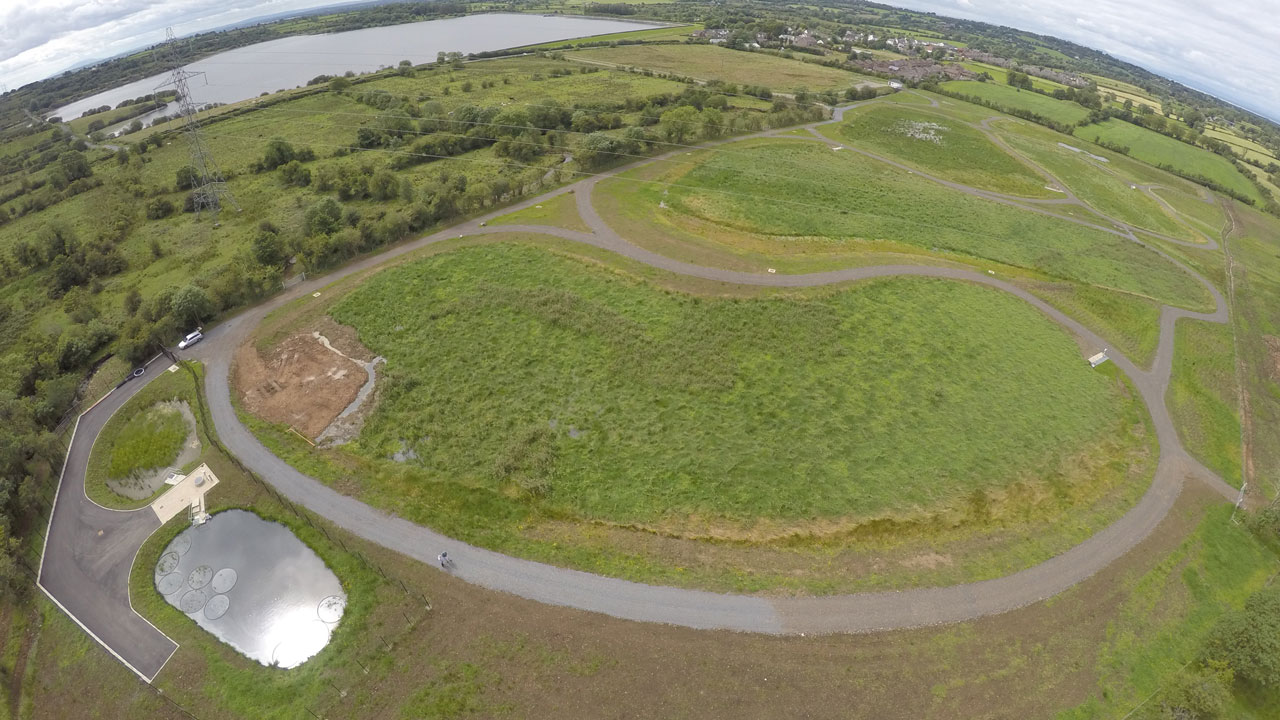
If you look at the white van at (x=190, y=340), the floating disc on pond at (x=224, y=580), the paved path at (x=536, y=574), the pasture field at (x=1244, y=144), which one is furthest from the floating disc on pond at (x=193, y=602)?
the pasture field at (x=1244, y=144)

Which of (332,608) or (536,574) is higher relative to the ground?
(536,574)

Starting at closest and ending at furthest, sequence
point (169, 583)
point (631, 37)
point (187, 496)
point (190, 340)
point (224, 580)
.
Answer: point (169, 583)
point (224, 580)
point (187, 496)
point (190, 340)
point (631, 37)

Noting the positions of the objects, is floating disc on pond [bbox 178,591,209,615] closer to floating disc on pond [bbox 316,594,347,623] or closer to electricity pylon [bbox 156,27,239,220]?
floating disc on pond [bbox 316,594,347,623]

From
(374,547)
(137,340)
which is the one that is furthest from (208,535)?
(137,340)

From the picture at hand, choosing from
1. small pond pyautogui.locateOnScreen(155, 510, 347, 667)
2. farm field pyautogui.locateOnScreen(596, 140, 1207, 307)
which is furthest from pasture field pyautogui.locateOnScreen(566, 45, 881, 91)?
small pond pyautogui.locateOnScreen(155, 510, 347, 667)

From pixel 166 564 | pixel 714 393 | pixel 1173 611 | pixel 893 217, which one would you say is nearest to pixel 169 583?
pixel 166 564

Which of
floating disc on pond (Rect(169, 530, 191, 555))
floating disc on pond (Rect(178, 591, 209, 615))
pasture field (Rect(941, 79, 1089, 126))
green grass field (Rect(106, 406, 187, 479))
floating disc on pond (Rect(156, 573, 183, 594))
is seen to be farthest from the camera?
pasture field (Rect(941, 79, 1089, 126))

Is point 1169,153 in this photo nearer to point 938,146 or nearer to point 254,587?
point 938,146
